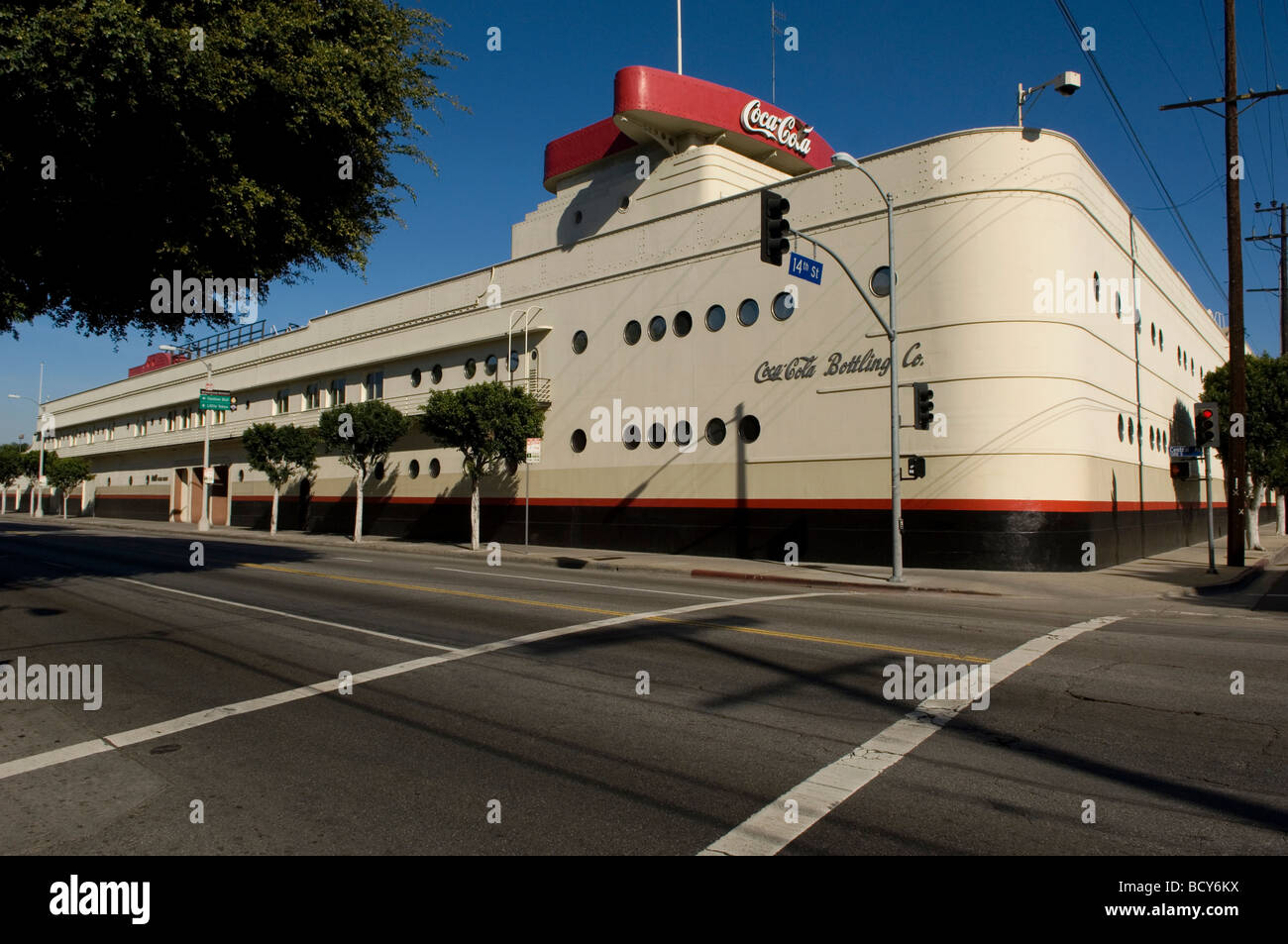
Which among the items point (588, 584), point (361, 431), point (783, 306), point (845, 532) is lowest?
point (588, 584)

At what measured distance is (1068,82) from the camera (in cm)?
1759

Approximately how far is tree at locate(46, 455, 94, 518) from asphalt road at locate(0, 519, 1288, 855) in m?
59.3

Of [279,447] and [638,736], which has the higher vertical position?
[279,447]

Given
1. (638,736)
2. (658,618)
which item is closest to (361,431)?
(658,618)

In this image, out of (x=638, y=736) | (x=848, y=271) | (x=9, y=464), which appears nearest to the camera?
(x=638, y=736)

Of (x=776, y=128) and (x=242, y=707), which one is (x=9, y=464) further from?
(x=242, y=707)

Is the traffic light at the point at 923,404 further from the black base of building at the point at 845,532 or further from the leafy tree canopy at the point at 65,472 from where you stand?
the leafy tree canopy at the point at 65,472

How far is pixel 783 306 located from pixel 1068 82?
27.6 ft

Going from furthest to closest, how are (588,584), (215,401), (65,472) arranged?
(65,472), (215,401), (588,584)

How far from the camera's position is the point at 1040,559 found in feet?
61.8
